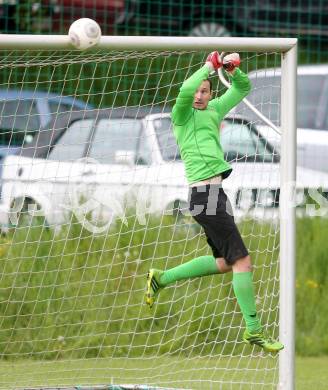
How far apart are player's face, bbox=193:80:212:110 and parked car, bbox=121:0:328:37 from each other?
19.3 ft

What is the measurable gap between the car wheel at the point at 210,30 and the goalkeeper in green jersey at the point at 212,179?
723cm

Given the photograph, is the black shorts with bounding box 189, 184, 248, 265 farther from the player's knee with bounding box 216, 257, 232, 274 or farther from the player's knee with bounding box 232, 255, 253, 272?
the player's knee with bounding box 216, 257, 232, 274

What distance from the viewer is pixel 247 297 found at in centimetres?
689

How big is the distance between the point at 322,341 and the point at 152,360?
1565 millimetres

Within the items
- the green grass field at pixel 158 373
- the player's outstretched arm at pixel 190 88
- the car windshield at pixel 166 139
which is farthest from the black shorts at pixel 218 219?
the car windshield at pixel 166 139

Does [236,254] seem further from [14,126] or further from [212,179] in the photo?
[14,126]

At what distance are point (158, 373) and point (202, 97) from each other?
7.73 ft

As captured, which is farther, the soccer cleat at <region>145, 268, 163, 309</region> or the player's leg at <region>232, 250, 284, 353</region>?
the soccer cleat at <region>145, 268, 163, 309</region>

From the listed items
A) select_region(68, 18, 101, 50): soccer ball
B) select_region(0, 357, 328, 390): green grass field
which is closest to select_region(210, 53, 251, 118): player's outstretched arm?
select_region(68, 18, 101, 50): soccer ball

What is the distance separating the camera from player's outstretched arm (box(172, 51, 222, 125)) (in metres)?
6.68

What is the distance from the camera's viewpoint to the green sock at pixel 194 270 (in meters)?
7.13

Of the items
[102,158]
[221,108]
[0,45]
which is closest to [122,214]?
[102,158]

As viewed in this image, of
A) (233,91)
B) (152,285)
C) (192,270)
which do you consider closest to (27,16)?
(233,91)

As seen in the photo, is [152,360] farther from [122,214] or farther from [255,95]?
[255,95]
